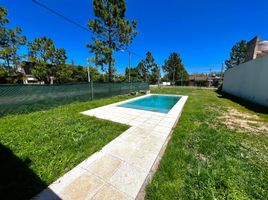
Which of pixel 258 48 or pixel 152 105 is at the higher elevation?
pixel 258 48

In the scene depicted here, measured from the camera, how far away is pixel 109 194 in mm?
1387

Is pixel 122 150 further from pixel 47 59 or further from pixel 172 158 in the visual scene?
pixel 47 59

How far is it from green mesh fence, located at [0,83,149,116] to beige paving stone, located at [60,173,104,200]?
4.88m

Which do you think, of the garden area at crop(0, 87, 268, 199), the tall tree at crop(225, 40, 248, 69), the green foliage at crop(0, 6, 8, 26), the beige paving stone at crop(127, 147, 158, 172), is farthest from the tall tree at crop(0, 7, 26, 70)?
the tall tree at crop(225, 40, 248, 69)

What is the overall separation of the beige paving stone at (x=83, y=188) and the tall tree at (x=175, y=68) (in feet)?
127

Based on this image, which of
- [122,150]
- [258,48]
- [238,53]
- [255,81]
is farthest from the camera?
[238,53]

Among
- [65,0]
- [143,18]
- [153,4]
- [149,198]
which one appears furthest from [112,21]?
[149,198]

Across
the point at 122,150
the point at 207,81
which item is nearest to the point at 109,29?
the point at 122,150

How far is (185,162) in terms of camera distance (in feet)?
6.44

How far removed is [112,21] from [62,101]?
828 cm

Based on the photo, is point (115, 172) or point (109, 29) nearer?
point (115, 172)

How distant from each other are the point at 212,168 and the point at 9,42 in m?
16.3

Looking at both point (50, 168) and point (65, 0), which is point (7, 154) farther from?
point (65, 0)

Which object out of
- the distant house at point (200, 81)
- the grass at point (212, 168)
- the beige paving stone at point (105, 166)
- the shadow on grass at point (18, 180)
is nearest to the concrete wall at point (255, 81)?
the grass at point (212, 168)
